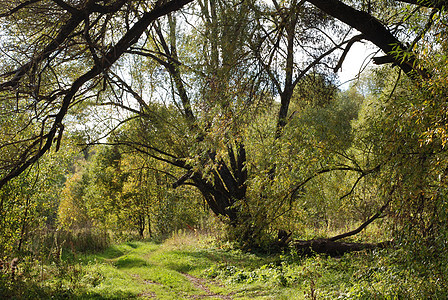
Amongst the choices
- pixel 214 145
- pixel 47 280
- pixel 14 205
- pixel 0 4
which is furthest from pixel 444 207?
pixel 14 205

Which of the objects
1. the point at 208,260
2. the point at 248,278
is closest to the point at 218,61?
the point at 248,278

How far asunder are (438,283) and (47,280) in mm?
7321

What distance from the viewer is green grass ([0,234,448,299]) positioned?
452cm

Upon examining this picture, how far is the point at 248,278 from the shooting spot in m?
8.84

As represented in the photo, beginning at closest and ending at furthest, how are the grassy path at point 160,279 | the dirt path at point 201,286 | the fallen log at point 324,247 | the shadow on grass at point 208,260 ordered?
the grassy path at point 160,279 → the dirt path at point 201,286 → the fallen log at point 324,247 → the shadow on grass at point 208,260

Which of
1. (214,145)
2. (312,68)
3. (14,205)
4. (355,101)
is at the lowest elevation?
(14,205)

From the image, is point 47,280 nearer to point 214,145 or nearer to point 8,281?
point 8,281

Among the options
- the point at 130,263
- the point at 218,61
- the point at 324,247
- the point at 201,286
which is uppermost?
the point at 218,61

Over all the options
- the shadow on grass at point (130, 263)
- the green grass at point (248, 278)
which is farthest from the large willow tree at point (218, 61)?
the shadow on grass at point (130, 263)

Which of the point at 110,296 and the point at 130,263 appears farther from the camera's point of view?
the point at 130,263

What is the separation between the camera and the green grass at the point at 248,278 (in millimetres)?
4516

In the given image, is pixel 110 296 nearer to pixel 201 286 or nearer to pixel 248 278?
pixel 201 286

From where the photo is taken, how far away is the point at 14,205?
26.9 ft

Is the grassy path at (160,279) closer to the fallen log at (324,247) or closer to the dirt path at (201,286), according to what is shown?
the dirt path at (201,286)
